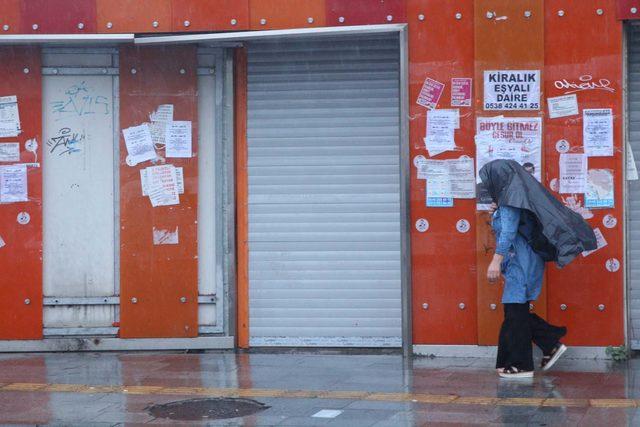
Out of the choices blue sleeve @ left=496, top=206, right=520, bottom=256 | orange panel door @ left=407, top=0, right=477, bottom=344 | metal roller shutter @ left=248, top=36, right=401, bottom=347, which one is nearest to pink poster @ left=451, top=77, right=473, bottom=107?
orange panel door @ left=407, top=0, right=477, bottom=344

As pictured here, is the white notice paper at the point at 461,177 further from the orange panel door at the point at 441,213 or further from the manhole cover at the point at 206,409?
the manhole cover at the point at 206,409

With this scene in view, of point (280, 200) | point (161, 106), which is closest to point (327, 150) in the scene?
point (280, 200)

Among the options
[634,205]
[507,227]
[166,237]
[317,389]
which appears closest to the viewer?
[317,389]

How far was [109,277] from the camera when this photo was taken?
1102cm

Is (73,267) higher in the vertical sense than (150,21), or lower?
lower

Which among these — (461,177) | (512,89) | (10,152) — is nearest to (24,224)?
(10,152)

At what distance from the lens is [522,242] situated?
9273 millimetres

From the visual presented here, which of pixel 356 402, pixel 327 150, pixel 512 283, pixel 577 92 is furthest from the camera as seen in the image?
pixel 327 150

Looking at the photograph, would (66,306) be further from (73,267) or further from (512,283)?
(512,283)

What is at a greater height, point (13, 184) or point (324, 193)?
point (13, 184)

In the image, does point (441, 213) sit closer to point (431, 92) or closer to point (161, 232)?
point (431, 92)

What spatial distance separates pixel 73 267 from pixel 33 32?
2187mm

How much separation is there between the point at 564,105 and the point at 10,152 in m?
5.03

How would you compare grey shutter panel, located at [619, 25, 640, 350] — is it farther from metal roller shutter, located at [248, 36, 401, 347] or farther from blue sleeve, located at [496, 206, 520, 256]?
metal roller shutter, located at [248, 36, 401, 347]
